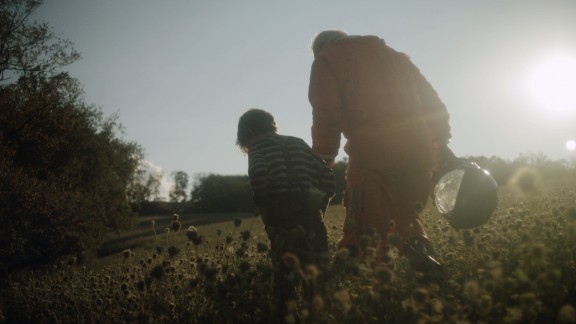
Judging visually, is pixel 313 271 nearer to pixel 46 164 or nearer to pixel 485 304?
pixel 485 304

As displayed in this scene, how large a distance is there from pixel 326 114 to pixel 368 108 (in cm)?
36

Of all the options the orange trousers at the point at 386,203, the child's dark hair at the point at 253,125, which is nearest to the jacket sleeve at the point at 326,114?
the orange trousers at the point at 386,203

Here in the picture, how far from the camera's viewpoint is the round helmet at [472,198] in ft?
11.0

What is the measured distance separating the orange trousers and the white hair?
4.34 feet

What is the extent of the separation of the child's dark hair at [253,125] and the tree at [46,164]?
49.0ft

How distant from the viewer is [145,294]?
3.25 meters

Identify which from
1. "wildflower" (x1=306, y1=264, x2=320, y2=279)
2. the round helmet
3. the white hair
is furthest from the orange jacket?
"wildflower" (x1=306, y1=264, x2=320, y2=279)

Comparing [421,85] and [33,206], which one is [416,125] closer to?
[421,85]

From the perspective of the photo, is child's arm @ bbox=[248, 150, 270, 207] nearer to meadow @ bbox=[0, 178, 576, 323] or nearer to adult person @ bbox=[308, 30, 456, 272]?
meadow @ bbox=[0, 178, 576, 323]

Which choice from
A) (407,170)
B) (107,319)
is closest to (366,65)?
(407,170)

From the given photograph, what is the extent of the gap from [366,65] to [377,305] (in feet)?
6.88

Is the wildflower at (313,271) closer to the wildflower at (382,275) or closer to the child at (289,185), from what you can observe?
the wildflower at (382,275)

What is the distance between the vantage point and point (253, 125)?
4008mm

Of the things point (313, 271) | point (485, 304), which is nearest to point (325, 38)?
point (313, 271)
